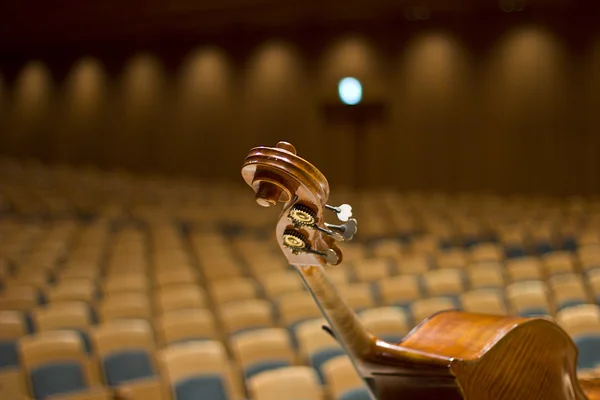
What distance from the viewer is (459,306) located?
252cm

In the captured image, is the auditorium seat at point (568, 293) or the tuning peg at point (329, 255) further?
the auditorium seat at point (568, 293)

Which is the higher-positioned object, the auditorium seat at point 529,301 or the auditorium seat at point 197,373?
the auditorium seat at point 529,301

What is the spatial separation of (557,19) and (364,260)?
12.5 feet

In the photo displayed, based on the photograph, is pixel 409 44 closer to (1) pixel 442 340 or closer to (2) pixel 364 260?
(2) pixel 364 260

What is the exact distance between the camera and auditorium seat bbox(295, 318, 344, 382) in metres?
1.89

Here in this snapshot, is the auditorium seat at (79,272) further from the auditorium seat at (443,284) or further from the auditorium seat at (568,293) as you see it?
the auditorium seat at (568,293)

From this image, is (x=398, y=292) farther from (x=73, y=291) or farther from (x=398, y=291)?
(x=73, y=291)

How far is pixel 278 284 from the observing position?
2660 millimetres

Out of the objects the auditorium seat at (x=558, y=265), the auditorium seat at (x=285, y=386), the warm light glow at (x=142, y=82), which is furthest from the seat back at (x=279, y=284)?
the warm light glow at (x=142, y=82)

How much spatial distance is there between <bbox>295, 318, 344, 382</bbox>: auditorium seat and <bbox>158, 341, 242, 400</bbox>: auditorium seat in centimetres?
29

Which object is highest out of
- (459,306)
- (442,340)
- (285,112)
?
(285,112)

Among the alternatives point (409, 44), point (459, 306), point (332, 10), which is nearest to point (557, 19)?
point (409, 44)

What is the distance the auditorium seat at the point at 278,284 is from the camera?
103 inches

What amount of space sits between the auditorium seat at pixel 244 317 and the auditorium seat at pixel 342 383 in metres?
0.60
